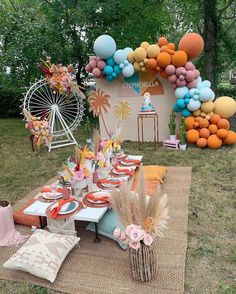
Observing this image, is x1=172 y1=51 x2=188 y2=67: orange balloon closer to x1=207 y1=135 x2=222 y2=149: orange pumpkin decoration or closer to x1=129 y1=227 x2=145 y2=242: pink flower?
x1=207 y1=135 x2=222 y2=149: orange pumpkin decoration

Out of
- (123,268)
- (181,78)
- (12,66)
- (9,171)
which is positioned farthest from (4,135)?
(123,268)

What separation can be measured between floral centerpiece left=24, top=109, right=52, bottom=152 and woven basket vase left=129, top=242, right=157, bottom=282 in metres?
4.38

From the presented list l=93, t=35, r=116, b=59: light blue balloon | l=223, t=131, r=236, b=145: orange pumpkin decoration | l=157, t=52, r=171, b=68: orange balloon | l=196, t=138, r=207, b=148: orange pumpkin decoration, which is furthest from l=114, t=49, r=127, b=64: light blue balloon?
l=223, t=131, r=236, b=145: orange pumpkin decoration

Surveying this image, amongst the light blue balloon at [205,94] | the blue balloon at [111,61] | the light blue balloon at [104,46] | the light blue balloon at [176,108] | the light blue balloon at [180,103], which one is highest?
the light blue balloon at [104,46]

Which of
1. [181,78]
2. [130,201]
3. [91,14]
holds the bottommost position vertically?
[130,201]

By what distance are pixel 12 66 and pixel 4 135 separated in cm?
196

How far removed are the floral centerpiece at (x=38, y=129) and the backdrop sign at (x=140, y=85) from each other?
1740 millimetres

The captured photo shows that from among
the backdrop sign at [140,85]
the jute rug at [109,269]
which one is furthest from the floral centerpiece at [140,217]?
the backdrop sign at [140,85]

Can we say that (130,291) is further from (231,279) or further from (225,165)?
(225,165)

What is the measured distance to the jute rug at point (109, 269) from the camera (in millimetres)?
2377

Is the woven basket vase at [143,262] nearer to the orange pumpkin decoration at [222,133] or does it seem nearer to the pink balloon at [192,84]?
the orange pumpkin decoration at [222,133]

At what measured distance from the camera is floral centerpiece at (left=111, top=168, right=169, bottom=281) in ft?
7.29

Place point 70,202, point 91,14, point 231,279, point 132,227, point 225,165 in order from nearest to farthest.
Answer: point 132,227 → point 231,279 → point 70,202 → point 225,165 → point 91,14

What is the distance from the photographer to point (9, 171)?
543 centimetres
